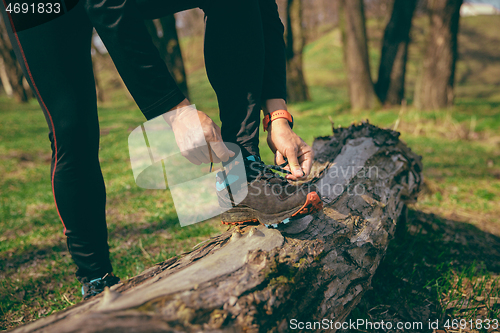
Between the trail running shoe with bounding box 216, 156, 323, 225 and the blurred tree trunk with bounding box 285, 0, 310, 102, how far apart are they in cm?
1133

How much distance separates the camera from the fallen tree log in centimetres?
95

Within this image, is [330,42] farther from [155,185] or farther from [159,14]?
[159,14]

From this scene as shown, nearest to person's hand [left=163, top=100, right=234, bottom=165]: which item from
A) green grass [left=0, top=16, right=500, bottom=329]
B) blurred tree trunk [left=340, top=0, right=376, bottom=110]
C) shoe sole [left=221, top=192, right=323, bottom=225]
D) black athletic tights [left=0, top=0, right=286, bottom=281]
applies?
black athletic tights [left=0, top=0, right=286, bottom=281]

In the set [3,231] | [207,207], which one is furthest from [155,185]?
Result: [3,231]

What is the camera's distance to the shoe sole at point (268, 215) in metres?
1.40

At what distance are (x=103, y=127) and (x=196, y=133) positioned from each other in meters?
8.59

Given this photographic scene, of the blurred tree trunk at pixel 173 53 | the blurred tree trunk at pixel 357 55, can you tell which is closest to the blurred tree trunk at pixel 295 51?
the blurred tree trunk at pixel 357 55

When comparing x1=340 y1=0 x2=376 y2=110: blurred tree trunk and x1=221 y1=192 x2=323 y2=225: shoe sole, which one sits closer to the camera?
x1=221 y1=192 x2=323 y2=225: shoe sole

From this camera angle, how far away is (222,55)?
1501 millimetres

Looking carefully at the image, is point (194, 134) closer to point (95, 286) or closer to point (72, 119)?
point (72, 119)

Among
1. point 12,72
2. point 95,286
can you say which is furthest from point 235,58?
point 12,72

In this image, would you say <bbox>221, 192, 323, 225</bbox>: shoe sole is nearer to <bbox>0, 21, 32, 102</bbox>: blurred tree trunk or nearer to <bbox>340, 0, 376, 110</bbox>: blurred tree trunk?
<bbox>340, 0, 376, 110</bbox>: blurred tree trunk

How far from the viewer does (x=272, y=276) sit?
1.19 metres

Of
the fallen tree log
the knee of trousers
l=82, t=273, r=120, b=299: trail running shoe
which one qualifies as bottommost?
l=82, t=273, r=120, b=299: trail running shoe
